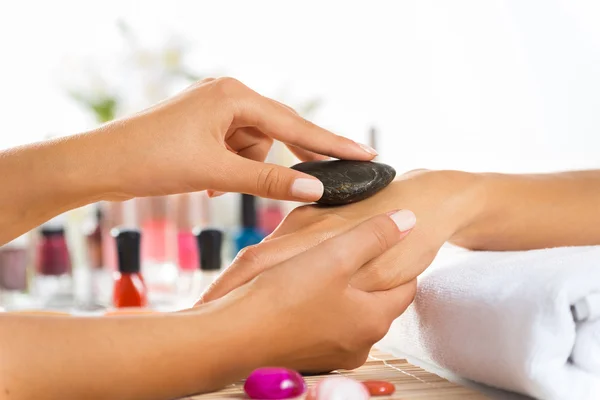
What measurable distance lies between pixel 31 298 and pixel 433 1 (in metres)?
1.65

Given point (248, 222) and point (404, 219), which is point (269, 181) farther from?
point (248, 222)

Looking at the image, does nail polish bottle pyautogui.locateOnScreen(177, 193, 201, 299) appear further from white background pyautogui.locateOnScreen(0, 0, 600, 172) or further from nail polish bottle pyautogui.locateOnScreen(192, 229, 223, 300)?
white background pyautogui.locateOnScreen(0, 0, 600, 172)

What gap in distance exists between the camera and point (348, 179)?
0.91 meters

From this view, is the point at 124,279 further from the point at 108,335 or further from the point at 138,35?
the point at 138,35

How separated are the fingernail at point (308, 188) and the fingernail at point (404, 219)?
9 cm

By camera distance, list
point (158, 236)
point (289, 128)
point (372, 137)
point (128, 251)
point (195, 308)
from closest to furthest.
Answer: point (195, 308)
point (289, 128)
point (128, 251)
point (158, 236)
point (372, 137)

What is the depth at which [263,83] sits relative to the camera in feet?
10.8

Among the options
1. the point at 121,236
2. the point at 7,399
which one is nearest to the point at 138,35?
the point at 121,236

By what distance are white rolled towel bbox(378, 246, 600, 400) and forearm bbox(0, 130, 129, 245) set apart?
1.36ft

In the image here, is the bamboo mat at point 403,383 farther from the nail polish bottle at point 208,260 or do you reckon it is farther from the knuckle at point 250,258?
the nail polish bottle at point 208,260

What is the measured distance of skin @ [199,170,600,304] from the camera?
86 centimetres

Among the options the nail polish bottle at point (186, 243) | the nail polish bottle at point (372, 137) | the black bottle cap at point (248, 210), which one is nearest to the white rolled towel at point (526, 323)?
the black bottle cap at point (248, 210)

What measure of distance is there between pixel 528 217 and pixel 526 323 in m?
0.35

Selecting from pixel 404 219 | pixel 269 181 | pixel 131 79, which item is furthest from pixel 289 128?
pixel 131 79
